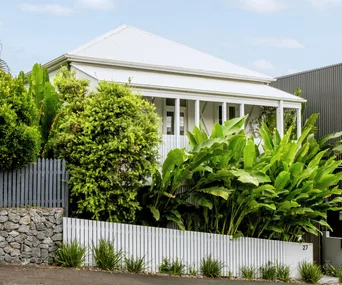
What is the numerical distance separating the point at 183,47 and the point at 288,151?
9239mm

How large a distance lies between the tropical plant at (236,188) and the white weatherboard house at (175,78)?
1646mm

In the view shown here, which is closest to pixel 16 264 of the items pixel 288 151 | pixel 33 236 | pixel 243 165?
pixel 33 236

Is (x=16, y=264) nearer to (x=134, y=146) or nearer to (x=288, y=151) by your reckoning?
(x=134, y=146)

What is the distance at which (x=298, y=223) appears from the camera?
65.9 ft

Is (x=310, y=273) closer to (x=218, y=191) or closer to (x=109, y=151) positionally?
(x=218, y=191)

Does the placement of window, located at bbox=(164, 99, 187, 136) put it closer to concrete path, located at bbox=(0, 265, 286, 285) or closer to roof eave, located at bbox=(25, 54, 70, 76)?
roof eave, located at bbox=(25, 54, 70, 76)

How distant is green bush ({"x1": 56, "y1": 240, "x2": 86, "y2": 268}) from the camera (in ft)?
50.3

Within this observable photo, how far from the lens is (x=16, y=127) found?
15.4 m

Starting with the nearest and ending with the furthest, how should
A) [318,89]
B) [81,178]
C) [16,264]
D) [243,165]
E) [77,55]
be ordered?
[16,264] → [81,178] → [243,165] → [77,55] → [318,89]

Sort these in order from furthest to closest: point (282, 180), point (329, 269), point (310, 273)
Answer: point (329, 269) → point (310, 273) → point (282, 180)

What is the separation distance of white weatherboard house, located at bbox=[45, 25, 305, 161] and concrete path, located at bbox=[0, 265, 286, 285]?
4948 mm

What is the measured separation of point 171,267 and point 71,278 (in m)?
3.89

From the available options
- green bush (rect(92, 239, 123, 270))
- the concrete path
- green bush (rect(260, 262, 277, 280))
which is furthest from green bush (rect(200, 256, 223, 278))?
green bush (rect(92, 239, 123, 270))

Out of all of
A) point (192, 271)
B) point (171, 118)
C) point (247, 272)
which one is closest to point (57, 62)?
point (171, 118)
